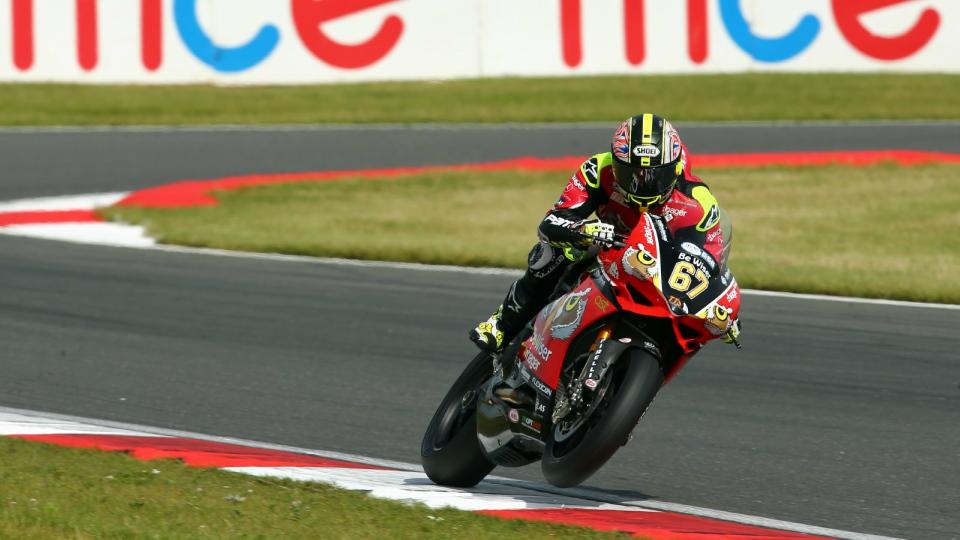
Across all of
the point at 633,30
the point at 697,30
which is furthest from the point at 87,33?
the point at 697,30

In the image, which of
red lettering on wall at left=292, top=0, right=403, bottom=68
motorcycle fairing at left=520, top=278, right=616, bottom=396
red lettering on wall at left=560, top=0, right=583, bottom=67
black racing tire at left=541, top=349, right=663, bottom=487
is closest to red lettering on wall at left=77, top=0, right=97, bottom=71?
red lettering on wall at left=292, top=0, right=403, bottom=68

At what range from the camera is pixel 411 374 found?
340 inches

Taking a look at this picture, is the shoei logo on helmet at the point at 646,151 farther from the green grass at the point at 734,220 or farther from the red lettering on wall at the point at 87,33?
the red lettering on wall at the point at 87,33

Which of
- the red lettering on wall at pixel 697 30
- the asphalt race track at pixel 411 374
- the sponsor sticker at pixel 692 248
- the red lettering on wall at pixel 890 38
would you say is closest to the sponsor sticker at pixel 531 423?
the asphalt race track at pixel 411 374

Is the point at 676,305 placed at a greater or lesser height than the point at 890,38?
greater

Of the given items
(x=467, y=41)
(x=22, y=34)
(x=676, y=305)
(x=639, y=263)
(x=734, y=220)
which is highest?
(x=639, y=263)

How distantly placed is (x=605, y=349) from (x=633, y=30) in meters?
19.0

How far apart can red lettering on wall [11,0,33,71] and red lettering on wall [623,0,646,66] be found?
30.6 ft

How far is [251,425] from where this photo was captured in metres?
7.50

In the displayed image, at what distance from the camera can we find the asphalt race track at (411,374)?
21.1ft

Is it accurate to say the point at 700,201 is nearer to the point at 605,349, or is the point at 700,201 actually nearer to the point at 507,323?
the point at 605,349

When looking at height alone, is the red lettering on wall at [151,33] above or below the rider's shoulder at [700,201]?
below

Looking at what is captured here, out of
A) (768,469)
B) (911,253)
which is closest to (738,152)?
(911,253)

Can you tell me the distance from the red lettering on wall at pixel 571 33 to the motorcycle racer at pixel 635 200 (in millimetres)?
18013
